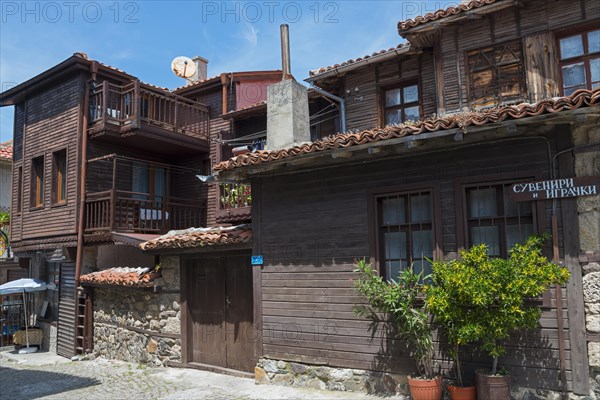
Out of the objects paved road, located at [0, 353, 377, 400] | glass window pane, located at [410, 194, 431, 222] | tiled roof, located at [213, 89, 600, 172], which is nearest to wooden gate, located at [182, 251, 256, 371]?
paved road, located at [0, 353, 377, 400]

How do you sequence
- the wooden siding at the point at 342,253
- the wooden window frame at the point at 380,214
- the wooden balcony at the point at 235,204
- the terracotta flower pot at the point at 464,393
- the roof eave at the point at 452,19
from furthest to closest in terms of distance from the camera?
the wooden balcony at the point at 235,204 < the roof eave at the point at 452,19 < the wooden window frame at the point at 380,214 < the wooden siding at the point at 342,253 < the terracotta flower pot at the point at 464,393

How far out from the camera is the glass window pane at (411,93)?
11.3m

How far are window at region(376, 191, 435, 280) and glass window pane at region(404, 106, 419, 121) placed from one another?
459 centimetres

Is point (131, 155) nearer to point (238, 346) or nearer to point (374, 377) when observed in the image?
point (238, 346)

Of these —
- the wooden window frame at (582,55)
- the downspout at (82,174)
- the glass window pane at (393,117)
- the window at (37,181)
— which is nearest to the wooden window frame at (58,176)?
the window at (37,181)

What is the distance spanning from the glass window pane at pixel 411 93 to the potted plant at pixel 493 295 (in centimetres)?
616

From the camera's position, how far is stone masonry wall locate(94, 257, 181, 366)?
10.1 metres

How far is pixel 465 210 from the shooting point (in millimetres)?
6492

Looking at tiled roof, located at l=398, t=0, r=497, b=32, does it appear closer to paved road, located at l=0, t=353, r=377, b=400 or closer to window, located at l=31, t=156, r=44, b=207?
paved road, located at l=0, t=353, r=377, b=400

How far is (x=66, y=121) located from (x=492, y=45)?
38.1ft

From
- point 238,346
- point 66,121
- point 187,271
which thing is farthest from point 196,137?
point 238,346

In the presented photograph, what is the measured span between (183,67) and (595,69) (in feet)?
44.3

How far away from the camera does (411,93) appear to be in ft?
37.5

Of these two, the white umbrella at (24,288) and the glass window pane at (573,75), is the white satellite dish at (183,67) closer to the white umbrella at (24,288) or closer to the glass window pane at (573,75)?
the white umbrella at (24,288)
